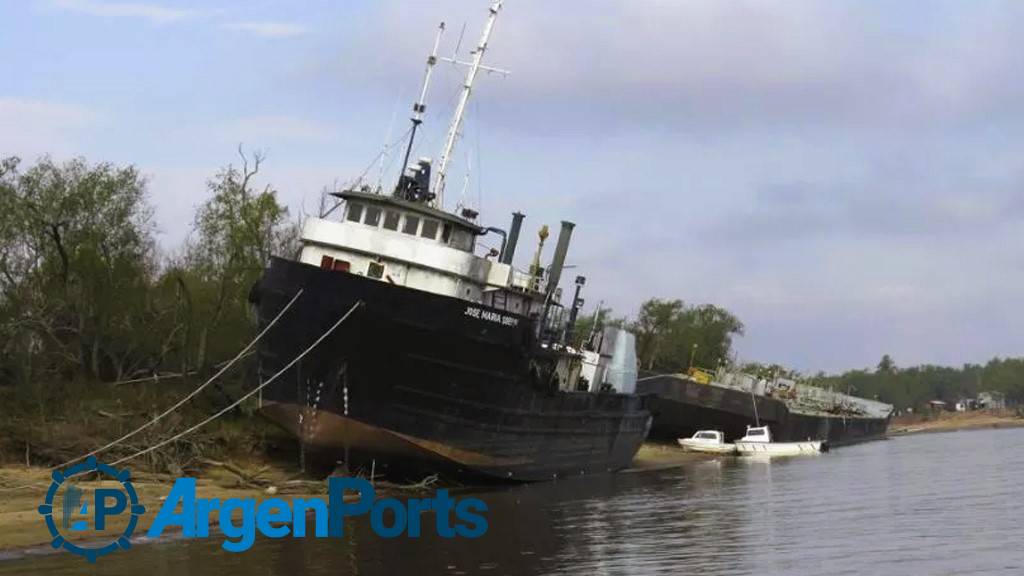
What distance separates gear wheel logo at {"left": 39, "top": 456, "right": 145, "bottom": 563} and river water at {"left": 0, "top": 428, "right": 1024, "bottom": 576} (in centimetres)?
69

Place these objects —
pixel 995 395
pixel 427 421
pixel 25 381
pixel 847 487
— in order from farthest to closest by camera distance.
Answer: pixel 995 395, pixel 847 487, pixel 25 381, pixel 427 421

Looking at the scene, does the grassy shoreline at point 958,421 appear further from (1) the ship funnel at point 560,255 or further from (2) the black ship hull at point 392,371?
(2) the black ship hull at point 392,371

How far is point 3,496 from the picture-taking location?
26609 mm

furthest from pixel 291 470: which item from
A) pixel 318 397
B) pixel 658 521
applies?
pixel 658 521

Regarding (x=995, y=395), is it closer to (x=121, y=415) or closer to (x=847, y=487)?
(x=847, y=487)

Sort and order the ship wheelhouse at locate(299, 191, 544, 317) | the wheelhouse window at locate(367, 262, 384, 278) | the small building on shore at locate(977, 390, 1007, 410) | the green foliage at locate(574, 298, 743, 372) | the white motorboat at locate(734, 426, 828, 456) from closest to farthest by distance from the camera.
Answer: the wheelhouse window at locate(367, 262, 384, 278) → the ship wheelhouse at locate(299, 191, 544, 317) → the white motorboat at locate(734, 426, 828, 456) → the green foliage at locate(574, 298, 743, 372) → the small building on shore at locate(977, 390, 1007, 410)

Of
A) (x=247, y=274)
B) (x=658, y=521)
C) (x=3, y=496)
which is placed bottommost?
(x=3, y=496)

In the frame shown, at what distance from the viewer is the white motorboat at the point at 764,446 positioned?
2517 inches

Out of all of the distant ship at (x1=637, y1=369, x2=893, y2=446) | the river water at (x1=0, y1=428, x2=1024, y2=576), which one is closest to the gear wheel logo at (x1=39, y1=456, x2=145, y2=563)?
the river water at (x1=0, y1=428, x2=1024, y2=576)

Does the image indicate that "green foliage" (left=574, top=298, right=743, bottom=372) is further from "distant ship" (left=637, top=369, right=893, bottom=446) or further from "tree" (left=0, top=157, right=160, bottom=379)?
"tree" (left=0, top=157, right=160, bottom=379)

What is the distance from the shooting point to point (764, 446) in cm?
6425

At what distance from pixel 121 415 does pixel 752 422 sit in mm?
44792

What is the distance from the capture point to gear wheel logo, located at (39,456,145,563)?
22.4 metres

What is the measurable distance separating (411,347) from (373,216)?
5004 millimetres
